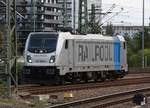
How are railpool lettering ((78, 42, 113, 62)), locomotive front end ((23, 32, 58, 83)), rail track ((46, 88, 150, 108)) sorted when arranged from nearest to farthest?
rail track ((46, 88, 150, 108)), locomotive front end ((23, 32, 58, 83)), railpool lettering ((78, 42, 113, 62))

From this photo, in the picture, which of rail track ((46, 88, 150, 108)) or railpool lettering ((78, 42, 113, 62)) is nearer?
rail track ((46, 88, 150, 108))

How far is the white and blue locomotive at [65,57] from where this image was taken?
27672 mm

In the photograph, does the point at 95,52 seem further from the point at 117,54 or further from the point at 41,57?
the point at 41,57

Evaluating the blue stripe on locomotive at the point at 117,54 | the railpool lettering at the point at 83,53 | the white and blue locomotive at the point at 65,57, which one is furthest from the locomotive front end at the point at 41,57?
the blue stripe on locomotive at the point at 117,54

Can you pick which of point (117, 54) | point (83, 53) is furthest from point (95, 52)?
point (117, 54)

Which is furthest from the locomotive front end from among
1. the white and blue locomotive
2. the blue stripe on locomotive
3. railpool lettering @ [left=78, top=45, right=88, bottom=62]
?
the blue stripe on locomotive

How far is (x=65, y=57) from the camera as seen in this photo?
28328 millimetres

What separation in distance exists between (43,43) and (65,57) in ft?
4.60

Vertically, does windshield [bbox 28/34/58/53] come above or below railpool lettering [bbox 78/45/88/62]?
above

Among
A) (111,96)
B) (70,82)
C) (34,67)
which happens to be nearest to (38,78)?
(34,67)

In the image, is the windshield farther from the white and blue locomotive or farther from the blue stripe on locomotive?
the blue stripe on locomotive

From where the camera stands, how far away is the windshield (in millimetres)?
27859

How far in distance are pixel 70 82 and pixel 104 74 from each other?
12.2 feet

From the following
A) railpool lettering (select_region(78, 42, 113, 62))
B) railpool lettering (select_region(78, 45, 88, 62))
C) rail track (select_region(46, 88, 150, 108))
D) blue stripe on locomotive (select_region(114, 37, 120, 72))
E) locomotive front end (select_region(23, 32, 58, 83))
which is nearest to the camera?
rail track (select_region(46, 88, 150, 108))
